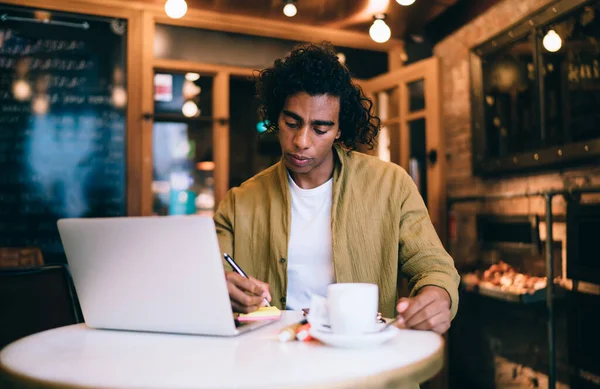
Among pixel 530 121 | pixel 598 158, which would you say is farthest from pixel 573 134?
pixel 530 121

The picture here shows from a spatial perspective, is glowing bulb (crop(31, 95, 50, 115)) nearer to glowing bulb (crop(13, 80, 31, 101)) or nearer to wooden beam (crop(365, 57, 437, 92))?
glowing bulb (crop(13, 80, 31, 101))

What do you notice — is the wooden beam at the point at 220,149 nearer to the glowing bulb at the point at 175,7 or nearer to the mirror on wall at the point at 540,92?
the glowing bulb at the point at 175,7

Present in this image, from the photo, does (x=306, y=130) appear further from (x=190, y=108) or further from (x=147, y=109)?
(x=190, y=108)

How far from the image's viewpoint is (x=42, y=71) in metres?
3.88

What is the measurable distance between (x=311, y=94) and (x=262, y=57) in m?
3.03

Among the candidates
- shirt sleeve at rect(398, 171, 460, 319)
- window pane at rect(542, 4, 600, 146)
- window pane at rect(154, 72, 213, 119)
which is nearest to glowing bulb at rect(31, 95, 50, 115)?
window pane at rect(154, 72, 213, 119)

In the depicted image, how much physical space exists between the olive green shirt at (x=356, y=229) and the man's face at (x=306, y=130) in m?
0.09

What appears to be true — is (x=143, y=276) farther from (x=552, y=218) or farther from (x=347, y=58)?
(x=347, y=58)

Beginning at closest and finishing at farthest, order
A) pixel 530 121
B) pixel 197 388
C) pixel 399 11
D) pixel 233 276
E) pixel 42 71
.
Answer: pixel 197 388
pixel 233 276
pixel 530 121
pixel 42 71
pixel 399 11

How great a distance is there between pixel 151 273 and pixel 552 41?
9.13ft

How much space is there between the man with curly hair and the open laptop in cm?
49

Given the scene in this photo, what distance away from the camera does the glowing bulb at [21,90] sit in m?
3.81

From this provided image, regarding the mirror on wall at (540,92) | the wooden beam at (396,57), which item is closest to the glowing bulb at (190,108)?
the wooden beam at (396,57)

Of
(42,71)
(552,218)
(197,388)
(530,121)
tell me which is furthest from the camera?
(42,71)
